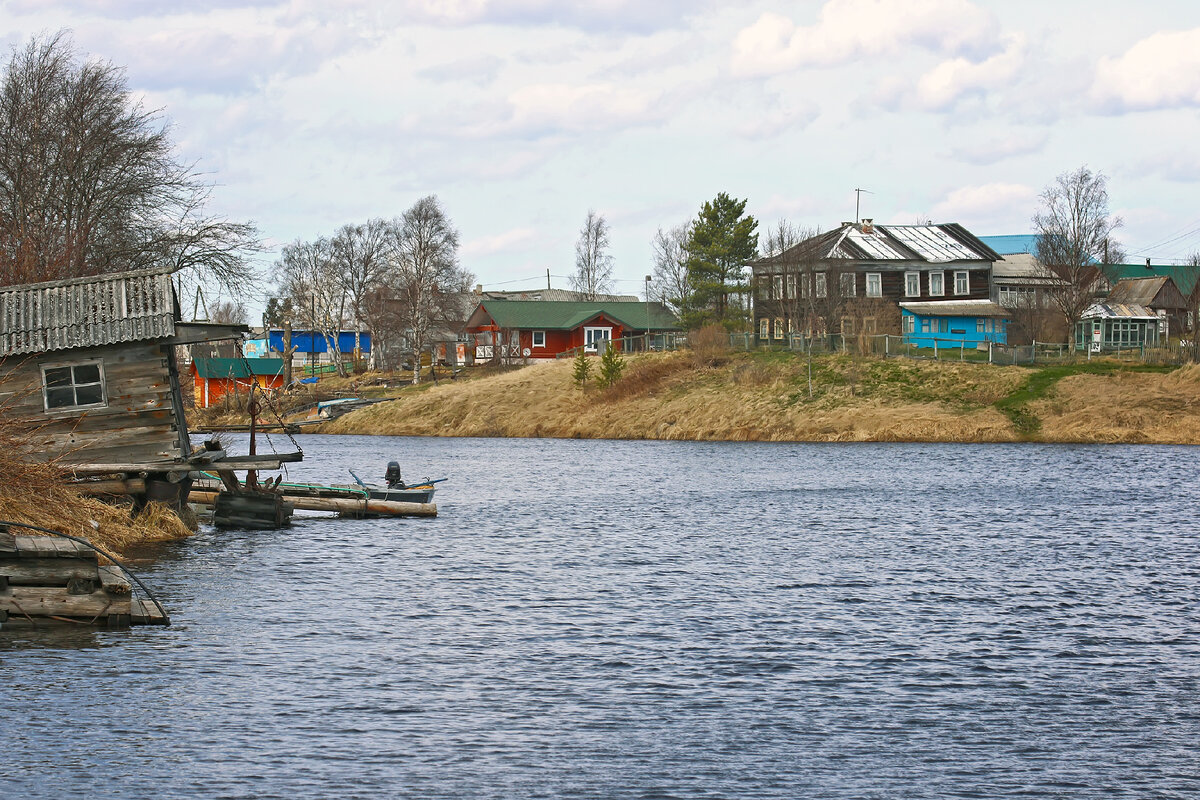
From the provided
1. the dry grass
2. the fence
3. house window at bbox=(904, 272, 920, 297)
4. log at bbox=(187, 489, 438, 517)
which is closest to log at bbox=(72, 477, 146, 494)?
the dry grass

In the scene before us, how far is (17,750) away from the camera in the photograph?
1416 centimetres

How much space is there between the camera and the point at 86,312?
30.7 m

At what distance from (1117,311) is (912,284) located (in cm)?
1671

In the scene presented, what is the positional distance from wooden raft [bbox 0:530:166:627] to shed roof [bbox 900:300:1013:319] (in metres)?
80.9

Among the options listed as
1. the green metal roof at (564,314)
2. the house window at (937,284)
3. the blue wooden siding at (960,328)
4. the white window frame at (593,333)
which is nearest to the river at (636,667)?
the blue wooden siding at (960,328)

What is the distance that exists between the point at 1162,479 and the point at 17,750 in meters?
44.7

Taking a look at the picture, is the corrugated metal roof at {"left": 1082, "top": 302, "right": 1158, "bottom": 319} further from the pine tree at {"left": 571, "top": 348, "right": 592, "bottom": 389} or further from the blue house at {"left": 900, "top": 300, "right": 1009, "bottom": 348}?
the pine tree at {"left": 571, "top": 348, "right": 592, "bottom": 389}

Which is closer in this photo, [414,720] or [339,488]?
[414,720]

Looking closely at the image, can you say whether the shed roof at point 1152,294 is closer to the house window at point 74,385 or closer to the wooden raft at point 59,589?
the house window at point 74,385

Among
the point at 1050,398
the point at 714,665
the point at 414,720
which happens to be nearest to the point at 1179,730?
the point at 714,665

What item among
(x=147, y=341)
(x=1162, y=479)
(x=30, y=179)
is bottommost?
(x=1162, y=479)

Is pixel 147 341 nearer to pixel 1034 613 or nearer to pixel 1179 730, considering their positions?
pixel 1034 613

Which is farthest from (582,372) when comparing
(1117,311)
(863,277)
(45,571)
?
(45,571)

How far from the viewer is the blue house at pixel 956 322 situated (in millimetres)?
92688
